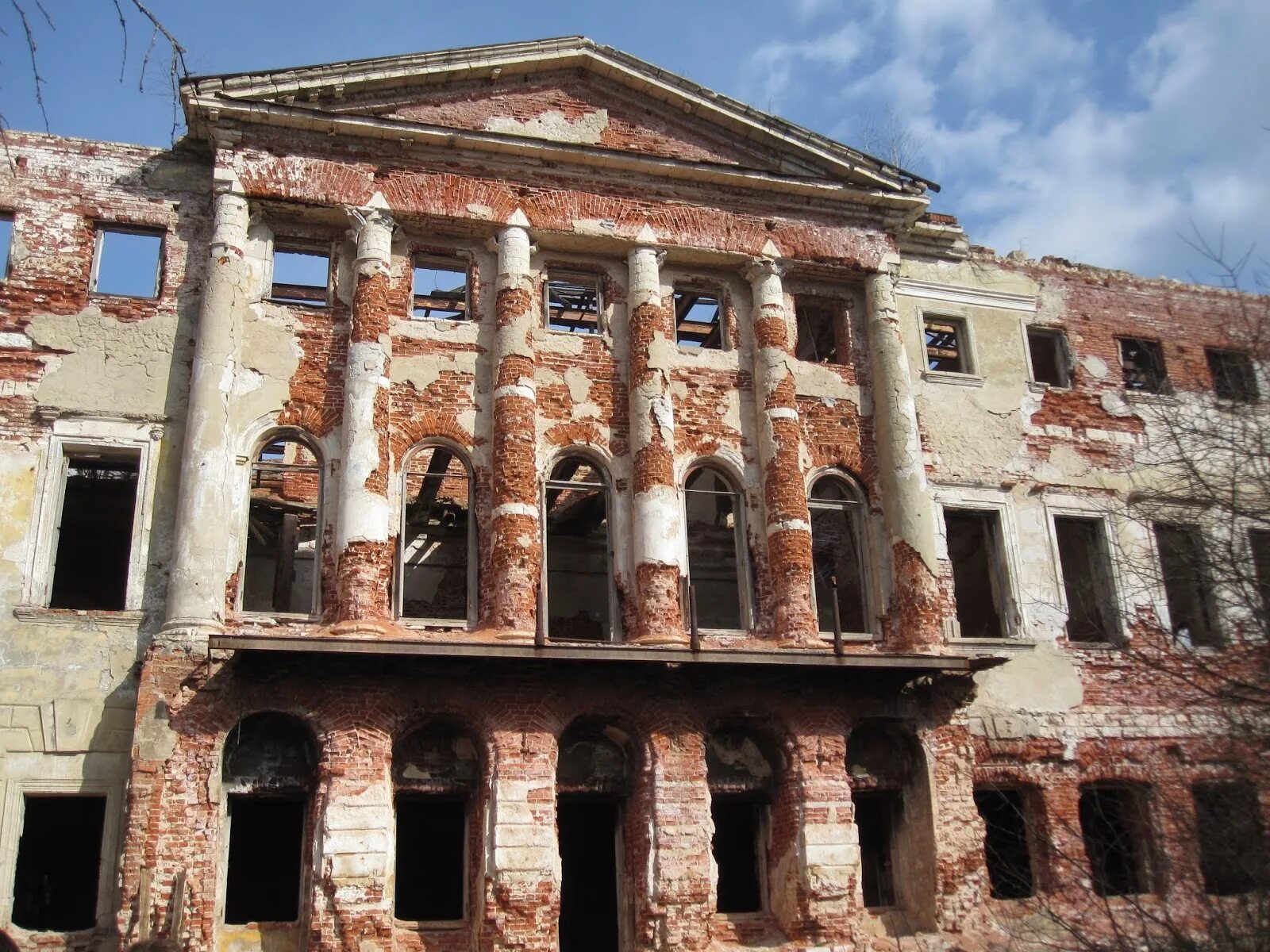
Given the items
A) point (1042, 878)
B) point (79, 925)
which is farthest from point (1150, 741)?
point (79, 925)

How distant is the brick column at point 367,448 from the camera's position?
42.0 ft

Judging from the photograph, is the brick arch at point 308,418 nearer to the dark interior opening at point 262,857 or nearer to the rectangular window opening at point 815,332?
the dark interior opening at point 262,857

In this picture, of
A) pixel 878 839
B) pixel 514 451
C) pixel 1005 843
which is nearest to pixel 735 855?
pixel 878 839

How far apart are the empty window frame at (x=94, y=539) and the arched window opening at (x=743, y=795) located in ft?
25.8

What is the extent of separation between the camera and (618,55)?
51.0 feet

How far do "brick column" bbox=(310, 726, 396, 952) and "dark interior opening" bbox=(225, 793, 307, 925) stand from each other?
127 centimetres

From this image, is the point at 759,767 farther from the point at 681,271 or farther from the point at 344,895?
the point at 681,271

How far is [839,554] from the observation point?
16812mm

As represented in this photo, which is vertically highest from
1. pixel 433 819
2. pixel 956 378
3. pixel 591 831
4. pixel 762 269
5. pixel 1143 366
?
pixel 762 269

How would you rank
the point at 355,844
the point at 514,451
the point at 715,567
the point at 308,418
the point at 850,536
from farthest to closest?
1. the point at 715,567
2. the point at 850,536
3. the point at 514,451
4. the point at 308,418
5. the point at 355,844

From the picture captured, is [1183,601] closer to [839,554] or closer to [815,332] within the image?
[839,554]

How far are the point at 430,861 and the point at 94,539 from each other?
6.93 meters

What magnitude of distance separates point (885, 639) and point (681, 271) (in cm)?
516

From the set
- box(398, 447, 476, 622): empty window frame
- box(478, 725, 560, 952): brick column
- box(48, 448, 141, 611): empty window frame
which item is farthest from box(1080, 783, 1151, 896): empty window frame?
box(48, 448, 141, 611): empty window frame
